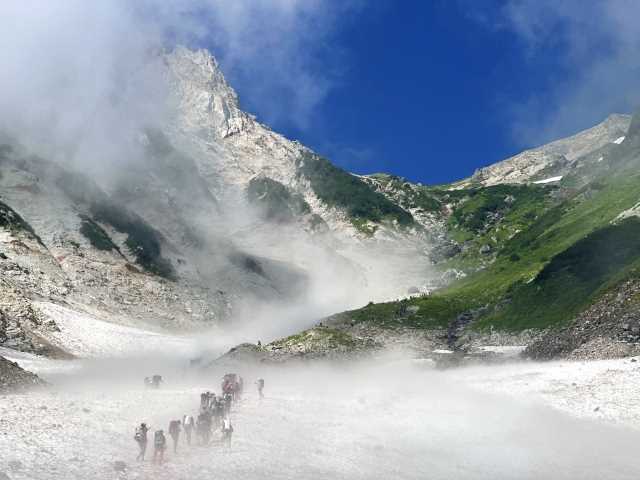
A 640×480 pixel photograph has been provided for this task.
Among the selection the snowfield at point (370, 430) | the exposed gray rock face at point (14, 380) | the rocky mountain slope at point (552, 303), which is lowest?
the snowfield at point (370, 430)

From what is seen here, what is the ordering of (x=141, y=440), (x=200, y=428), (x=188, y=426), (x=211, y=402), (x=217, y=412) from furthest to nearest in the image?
(x=211, y=402) → (x=217, y=412) → (x=200, y=428) → (x=188, y=426) → (x=141, y=440)

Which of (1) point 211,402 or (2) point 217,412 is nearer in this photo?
(2) point 217,412

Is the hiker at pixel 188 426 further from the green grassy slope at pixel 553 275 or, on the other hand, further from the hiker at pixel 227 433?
the green grassy slope at pixel 553 275

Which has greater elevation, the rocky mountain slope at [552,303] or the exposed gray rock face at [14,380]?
the rocky mountain slope at [552,303]

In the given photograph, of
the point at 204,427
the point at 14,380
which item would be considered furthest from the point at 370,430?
the point at 14,380

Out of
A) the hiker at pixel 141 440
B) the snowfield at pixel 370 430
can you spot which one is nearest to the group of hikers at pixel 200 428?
the hiker at pixel 141 440

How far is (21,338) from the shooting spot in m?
93.1

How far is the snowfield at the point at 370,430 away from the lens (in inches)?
1308

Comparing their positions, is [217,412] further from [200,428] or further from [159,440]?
[159,440]

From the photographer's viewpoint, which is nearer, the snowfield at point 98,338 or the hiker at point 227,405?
the hiker at point 227,405

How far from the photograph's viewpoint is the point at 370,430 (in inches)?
→ 1778

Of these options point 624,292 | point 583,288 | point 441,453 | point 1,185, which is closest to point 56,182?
point 1,185

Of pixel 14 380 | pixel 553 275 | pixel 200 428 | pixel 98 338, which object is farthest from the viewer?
pixel 553 275

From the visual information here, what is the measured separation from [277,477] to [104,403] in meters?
21.1
